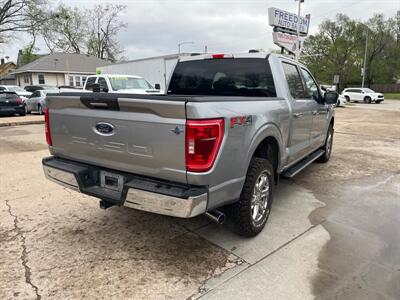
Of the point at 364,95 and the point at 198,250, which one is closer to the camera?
the point at 198,250

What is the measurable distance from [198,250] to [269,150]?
1347mm

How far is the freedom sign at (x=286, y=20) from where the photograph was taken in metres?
18.8

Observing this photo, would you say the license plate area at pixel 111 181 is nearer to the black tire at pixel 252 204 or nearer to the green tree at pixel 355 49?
the black tire at pixel 252 204

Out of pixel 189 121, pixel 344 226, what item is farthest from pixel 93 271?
pixel 344 226

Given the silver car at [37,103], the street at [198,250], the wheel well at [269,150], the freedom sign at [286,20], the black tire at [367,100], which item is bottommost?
the black tire at [367,100]

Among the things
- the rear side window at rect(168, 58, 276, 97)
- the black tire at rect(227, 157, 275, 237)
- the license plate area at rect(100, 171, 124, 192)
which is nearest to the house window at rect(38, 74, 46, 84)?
the rear side window at rect(168, 58, 276, 97)

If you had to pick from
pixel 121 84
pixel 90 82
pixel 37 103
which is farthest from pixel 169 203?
pixel 37 103

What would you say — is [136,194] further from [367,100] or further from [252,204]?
[367,100]

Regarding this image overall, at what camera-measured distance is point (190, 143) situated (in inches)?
100

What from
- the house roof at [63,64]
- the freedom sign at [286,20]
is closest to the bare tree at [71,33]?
the house roof at [63,64]

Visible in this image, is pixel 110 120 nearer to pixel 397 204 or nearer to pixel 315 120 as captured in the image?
pixel 315 120

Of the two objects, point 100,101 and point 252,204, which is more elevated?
point 100,101

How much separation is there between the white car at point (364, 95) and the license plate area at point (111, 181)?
3631 cm

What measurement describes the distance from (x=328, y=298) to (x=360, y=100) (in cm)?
3668
